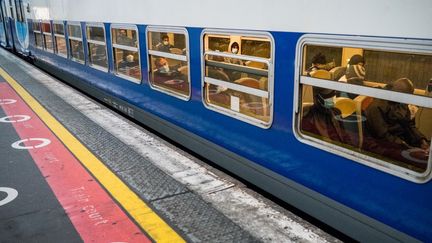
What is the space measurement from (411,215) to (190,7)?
115 inches

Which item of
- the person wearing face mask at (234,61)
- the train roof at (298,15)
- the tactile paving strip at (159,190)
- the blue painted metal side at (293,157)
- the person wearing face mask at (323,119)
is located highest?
the train roof at (298,15)

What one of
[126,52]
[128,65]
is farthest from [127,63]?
[126,52]

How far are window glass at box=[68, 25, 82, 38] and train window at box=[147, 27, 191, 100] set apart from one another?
3235 mm

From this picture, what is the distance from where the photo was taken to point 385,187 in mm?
2430

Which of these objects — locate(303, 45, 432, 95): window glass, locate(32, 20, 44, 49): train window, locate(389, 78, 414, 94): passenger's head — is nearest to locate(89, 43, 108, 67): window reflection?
locate(32, 20, 44, 49): train window

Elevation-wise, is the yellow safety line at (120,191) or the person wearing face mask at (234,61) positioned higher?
the person wearing face mask at (234,61)

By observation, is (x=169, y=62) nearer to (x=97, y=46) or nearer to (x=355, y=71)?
(x=97, y=46)

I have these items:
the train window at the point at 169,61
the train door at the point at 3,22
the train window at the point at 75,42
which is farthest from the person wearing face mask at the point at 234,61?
the train door at the point at 3,22

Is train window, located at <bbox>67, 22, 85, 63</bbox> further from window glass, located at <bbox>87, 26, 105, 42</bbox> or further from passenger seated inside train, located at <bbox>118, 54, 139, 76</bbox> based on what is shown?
passenger seated inside train, located at <bbox>118, 54, 139, 76</bbox>

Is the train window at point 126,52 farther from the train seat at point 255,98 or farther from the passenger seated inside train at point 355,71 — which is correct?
the passenger seated inside train at point 355,71

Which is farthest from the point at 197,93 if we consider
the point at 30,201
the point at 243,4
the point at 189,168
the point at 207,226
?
the point at 30,201

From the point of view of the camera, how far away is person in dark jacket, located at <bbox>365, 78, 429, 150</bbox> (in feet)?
8.00

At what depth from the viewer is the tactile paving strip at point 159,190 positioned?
9.70 ft

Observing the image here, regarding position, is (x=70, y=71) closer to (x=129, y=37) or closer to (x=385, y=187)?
(x=129, y=37)
